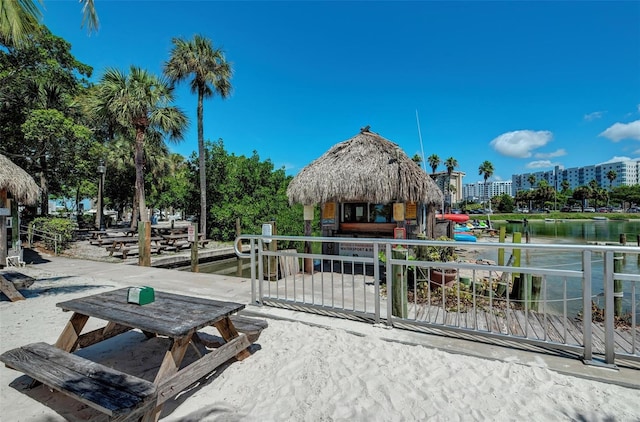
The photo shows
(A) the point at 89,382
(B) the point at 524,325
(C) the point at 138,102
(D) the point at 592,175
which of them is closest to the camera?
(A) the point at 89,382

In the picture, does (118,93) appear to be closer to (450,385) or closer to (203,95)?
(203,95)

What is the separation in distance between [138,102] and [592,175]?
17594 cm

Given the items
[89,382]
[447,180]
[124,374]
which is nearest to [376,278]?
[124,374]

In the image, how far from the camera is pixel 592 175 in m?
134

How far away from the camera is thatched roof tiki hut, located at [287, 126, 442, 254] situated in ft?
27.5

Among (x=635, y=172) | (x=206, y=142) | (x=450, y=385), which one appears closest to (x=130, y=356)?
(x=450, y=385)

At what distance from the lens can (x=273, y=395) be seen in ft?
8.35

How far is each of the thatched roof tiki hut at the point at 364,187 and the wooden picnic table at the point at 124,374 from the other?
5.70 m

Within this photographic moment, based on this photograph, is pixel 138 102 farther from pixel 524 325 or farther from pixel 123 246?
pixel 524 325

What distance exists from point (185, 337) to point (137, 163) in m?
16.0

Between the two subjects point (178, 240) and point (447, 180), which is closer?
point (178, 240)

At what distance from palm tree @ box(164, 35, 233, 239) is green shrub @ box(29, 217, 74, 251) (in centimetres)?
592

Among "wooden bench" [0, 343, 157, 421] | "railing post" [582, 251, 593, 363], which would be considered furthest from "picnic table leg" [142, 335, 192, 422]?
"railing post" [582, 251, 593, 363]

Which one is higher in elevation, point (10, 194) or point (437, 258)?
point (10, 194)
